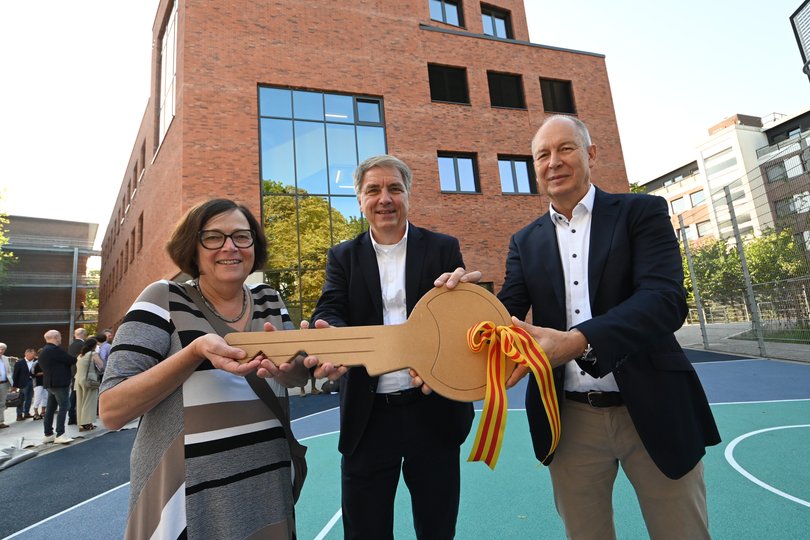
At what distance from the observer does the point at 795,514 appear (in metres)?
3.23

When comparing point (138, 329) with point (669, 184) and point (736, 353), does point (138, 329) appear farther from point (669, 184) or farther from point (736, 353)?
point (669, 184)

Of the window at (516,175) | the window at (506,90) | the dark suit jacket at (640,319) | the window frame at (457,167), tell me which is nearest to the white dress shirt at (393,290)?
the dark suit jacket at (640,319)

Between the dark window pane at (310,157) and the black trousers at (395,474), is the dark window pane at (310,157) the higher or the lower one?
the higher one

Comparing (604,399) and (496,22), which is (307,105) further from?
(604,399)

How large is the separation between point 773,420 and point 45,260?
159 ft

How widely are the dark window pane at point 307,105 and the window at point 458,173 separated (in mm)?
4930

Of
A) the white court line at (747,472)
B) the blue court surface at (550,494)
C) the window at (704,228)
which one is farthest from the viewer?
the window at (704,228)

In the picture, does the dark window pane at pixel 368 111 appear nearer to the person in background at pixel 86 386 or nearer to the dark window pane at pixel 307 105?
the dark window pane at pixel 307 105

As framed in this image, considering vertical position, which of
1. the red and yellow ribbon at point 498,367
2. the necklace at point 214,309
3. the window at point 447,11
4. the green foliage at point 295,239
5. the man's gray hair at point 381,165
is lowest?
the red and yellow ribbon at point 498,367

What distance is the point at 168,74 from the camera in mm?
16047

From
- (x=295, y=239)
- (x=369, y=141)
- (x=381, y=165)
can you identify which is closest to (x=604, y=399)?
(x=381, y=165)

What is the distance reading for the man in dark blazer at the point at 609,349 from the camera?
147 cm

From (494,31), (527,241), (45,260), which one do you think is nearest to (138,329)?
(527,241)

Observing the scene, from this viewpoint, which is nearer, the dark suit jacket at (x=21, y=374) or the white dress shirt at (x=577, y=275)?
the white dress shirt at (x=577, y=275)
